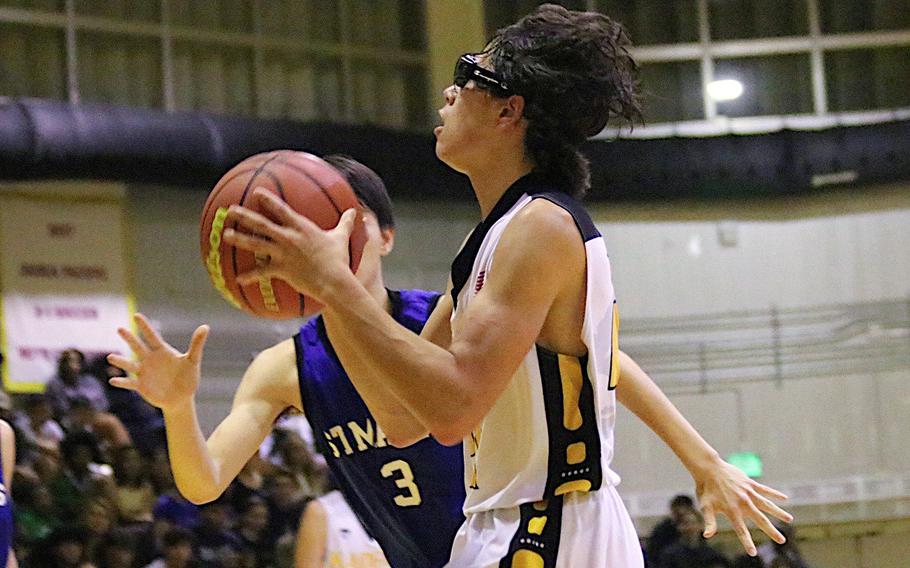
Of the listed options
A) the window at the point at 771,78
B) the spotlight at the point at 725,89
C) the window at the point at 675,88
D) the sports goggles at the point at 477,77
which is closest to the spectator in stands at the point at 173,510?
the sports goggles at the point at 477,77

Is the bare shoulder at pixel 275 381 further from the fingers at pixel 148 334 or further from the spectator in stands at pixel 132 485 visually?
the spectator in stands at pixel 132 485

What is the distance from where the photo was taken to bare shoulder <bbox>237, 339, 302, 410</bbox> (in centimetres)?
399

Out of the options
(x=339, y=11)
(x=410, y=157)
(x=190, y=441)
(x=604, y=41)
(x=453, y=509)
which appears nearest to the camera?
(x=604, y=41)

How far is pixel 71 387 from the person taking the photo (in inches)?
377

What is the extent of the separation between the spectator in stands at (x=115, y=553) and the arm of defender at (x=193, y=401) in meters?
4.04

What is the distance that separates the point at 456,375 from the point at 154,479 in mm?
6797

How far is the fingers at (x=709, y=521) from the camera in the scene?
3189mm

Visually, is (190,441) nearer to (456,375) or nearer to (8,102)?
(456,375)

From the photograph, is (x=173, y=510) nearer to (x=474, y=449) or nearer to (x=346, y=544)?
(x=346, y=544)

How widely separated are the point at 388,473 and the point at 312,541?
153 cm

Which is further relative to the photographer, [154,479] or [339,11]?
[339,11]

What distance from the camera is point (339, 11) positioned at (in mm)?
13875

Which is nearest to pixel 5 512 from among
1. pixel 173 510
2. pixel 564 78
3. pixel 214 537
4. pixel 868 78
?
pixel 564 78

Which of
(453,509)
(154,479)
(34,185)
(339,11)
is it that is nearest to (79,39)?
(34,185)
